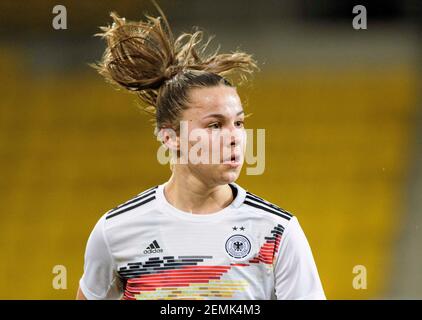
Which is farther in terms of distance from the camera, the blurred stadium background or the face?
the blurred stadium background

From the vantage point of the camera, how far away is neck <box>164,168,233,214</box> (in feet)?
9.11

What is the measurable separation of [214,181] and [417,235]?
4.13 m

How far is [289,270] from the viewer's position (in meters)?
2.66

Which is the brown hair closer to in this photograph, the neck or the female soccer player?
the female soccer player

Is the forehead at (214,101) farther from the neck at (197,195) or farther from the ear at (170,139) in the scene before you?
the neck at (197,195)

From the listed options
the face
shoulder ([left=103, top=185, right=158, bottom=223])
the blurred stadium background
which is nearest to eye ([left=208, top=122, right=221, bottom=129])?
the face

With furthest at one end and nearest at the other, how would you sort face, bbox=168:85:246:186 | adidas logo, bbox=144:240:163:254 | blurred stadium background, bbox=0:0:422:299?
1. blurred stadium background, bbox=0:0:422:299
2. adidas logo, bbox=144:240:163:254
3. face, bbox=168:85:246:186

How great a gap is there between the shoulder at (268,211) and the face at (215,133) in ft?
0.51

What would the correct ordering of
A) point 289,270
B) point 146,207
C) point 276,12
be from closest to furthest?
1. point 289,270
2. point 146,207
3. point 276,12

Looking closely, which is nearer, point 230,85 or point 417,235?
point 230,85

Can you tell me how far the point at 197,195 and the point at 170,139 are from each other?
0.24m

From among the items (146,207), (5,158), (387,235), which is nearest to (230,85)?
(146,207)

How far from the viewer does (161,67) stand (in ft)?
9.71

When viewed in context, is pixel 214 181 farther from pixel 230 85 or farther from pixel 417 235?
pixel 417 235
